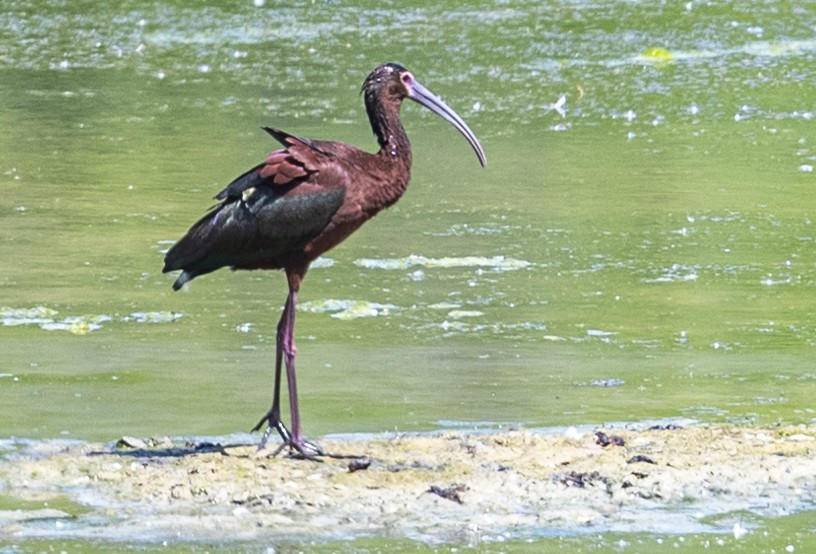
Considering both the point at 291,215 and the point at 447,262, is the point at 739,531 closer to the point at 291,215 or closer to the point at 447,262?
the point at 291,215

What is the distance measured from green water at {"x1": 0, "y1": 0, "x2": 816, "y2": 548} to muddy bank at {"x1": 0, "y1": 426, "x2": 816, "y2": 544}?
0.42m

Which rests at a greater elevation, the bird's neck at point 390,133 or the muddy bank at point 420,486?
the bird's neck at point 390,133

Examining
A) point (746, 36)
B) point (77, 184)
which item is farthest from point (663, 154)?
point (746, 36)

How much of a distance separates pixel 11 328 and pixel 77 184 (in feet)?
14.0

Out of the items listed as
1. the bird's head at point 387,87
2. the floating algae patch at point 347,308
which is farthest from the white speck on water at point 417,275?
the bird's head at point 387,87

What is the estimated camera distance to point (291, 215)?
7.18m

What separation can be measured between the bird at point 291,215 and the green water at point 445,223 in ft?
1.74

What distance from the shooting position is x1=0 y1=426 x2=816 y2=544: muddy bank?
20.9 ft

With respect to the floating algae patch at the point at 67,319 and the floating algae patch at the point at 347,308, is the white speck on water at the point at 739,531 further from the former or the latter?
the floating algae patch at the point at 67,319

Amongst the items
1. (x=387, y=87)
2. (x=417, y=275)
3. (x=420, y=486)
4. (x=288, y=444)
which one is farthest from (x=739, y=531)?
(x=417, y=275)

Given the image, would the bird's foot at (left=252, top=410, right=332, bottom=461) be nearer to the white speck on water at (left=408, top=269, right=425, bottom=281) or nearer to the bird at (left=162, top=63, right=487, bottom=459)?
the bird at (left=162, top=63, right=487, bottom=459)

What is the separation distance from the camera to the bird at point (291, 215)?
23.6 feet

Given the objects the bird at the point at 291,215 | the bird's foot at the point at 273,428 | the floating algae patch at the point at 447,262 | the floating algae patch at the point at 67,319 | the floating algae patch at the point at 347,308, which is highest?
the bird at the point at 291,215

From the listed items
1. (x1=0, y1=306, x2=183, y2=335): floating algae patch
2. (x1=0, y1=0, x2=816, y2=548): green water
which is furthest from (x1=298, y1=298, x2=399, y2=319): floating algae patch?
(x1=0, y1=306, x2=183, y2=335): floating algae patch
